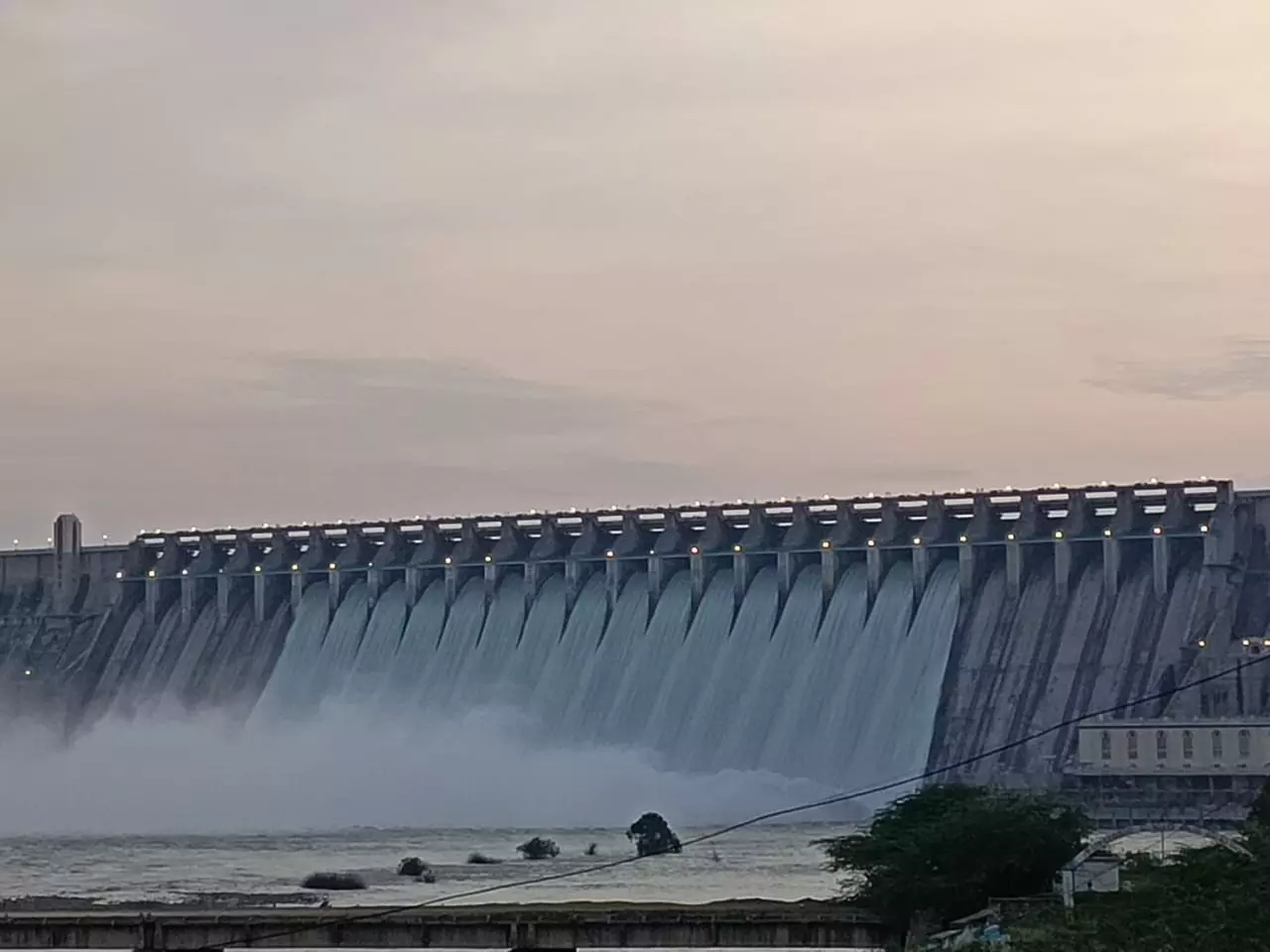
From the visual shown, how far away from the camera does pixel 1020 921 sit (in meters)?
41.8

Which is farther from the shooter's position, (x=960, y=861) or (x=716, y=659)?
(x=716, y=659)

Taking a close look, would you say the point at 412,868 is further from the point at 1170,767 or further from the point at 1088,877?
the point at 1088,877

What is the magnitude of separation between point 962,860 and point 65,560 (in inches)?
2969

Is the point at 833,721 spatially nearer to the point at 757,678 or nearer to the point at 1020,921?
the point at 757,678

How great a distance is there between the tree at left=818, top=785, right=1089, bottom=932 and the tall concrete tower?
7267 centimetres

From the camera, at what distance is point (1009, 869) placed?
156 feet

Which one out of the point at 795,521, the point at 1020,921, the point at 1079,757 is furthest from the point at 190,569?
the point at 1020,921

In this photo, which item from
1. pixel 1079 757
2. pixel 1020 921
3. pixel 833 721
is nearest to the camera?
pixel 1020 921

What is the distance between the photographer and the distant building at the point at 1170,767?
8019 cm

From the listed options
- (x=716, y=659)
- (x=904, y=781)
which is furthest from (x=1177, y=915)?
(x=716, y=659)

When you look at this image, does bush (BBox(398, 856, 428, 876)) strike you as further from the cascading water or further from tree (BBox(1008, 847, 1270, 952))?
tree (BBox(1008, 847, 1270, 952))

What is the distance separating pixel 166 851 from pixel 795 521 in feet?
78.1

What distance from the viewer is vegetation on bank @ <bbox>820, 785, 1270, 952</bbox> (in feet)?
130

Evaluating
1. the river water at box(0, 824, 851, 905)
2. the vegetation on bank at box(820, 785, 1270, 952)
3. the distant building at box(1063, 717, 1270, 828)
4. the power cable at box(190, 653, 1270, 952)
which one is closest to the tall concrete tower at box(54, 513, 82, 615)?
the river water at box(0, 824, 851, 905)
